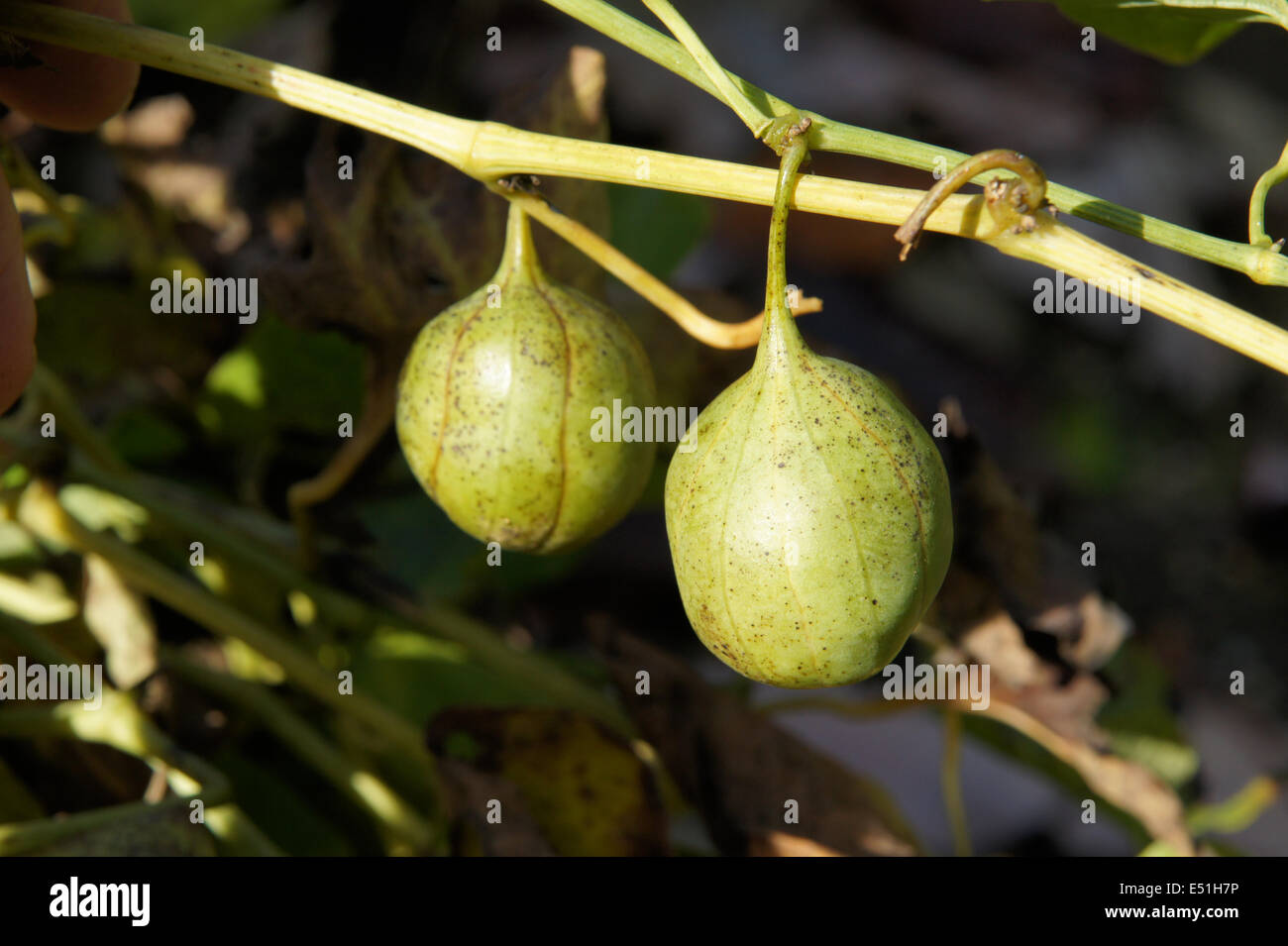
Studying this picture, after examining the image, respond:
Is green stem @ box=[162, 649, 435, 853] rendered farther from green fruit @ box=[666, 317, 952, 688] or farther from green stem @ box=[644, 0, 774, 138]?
green stem @ box=[644, 0, 774, 138]

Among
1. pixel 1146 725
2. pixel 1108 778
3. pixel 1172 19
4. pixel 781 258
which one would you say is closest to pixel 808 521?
pixel 781 258

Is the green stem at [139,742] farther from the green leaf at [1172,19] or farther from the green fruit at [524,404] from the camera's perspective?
the green leaf at [1172,19]

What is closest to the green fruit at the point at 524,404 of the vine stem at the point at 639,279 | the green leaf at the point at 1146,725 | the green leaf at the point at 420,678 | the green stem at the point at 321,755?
the vine stem at the point at 639,279

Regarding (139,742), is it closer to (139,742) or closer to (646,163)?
(139,742)

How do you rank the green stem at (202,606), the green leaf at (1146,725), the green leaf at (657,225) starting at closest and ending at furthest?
the green stem at (202,606), the green leaf at (657,225), the green leaf at (1146,725)

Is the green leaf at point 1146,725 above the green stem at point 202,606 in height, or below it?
below

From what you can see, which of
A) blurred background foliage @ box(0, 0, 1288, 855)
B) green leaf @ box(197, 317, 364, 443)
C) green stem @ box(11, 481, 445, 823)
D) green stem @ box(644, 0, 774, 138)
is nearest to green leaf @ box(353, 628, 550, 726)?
blurred background foliage @ box(0, 0, 1288, 855)
